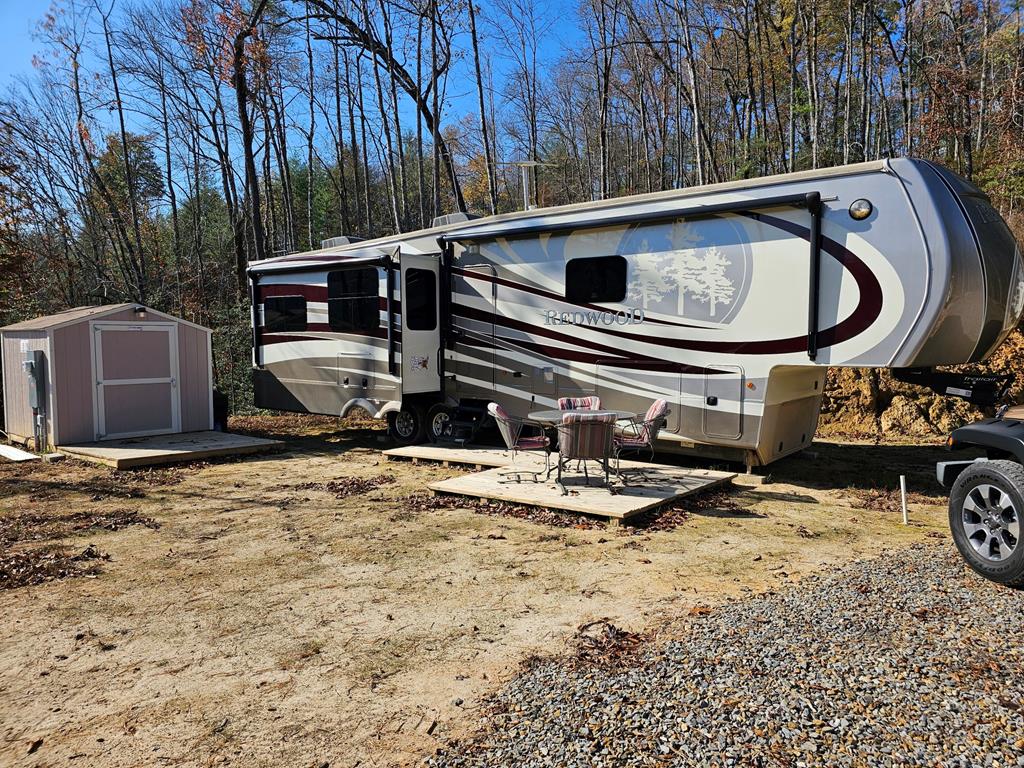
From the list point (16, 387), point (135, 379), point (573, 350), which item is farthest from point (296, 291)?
point (573, 350)

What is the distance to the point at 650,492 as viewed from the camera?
6.94m

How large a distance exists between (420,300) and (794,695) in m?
7.77

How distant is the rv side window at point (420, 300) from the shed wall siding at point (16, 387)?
17.3 ft

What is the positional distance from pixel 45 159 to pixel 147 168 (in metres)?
6.33

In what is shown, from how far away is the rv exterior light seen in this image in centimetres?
652

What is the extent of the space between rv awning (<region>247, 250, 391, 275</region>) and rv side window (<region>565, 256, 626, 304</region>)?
2.64m

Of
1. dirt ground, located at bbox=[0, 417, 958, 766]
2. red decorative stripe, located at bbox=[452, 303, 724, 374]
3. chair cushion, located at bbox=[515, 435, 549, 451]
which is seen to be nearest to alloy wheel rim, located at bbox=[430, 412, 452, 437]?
red decorative stripe, located at bbox=[452, 303, 724, 374]

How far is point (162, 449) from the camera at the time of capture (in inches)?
384

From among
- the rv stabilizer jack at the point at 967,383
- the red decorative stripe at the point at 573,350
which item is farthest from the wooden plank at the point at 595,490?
the rv stabilizer jack at the point at 967,383

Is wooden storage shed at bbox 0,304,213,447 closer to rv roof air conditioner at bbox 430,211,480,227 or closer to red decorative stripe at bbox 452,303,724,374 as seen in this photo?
rv roof air conditioner at bbox 430,211,480,227

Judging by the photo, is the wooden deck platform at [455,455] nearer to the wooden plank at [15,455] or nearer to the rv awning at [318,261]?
the rv awning at [318,261]

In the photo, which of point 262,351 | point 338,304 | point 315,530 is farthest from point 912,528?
point 262,351

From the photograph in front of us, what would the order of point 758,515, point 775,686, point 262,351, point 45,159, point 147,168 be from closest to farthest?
1. point 775,686
2. point 758,515
3. point 262,351
4. point 45,159
5. point 147,168

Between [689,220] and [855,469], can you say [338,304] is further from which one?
[855,469]
